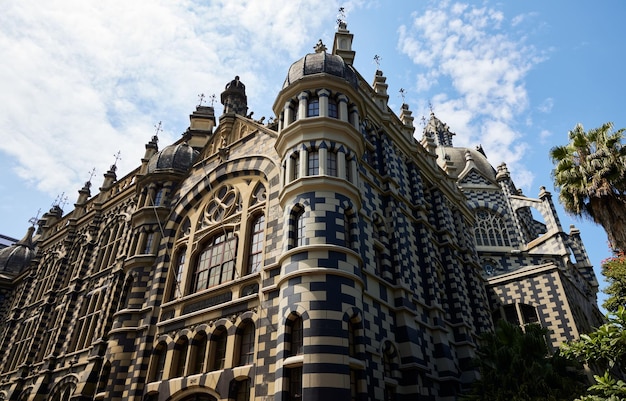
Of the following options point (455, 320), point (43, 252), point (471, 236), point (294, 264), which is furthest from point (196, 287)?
point (43, 252)

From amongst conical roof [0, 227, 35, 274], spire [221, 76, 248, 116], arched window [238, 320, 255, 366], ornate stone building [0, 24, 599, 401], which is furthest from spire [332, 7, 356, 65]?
conical roof [0, 227, 35, 274]

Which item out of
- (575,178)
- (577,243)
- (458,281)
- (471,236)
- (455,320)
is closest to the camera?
(575,178)

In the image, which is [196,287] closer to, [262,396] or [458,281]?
[262,396]

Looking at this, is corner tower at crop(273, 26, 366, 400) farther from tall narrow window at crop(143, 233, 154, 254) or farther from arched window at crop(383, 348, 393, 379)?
tall narrow window at crop(143, 233, 154, 254)

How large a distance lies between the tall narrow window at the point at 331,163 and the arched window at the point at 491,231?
2791cm

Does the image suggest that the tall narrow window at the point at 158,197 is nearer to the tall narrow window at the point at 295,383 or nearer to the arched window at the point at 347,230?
the arched window at the point at 347,230

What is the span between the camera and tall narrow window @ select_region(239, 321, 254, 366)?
15031 millimetres

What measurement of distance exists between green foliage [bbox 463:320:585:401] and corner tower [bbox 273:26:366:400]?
520 centimetres

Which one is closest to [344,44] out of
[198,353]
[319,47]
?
[319,47]

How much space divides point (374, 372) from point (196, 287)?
923 centimetres

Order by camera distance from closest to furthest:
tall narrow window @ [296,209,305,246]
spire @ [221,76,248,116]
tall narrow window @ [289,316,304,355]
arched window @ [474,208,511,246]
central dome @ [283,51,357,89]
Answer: tall narrow window @ [289,316,304,355]
tall narrow window @ [296,209,305,246]
central dome @ [283,51,357,89]
spire @ [221,76,248,116]
arched window @ [474,208,511,246]

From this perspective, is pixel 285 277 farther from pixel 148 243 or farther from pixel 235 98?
pixel 235 98

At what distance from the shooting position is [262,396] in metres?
13.3

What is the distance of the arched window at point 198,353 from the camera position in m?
16.4
